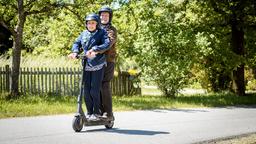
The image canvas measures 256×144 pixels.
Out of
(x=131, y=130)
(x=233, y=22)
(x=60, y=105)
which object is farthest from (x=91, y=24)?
(x=233, y=22)

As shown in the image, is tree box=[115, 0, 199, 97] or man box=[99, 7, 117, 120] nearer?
man box=[99, 7, 117, 120]

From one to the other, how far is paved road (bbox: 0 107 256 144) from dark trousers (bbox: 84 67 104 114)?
1.34ft

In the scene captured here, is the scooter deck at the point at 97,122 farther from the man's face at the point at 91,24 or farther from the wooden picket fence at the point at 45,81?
the wooden picket fence at the point at 45,81

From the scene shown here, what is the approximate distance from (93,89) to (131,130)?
3.25ft

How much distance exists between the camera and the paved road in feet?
24.8

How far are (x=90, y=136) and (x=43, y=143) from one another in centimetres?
95

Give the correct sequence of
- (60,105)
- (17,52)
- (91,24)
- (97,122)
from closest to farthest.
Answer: (91,24) → (97,122) → (60,105) → (17,52)

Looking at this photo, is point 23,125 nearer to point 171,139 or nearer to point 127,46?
point 171,139

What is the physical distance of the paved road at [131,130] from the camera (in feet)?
24.8

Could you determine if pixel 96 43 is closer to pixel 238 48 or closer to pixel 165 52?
pixel 165 52

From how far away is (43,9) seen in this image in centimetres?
2017

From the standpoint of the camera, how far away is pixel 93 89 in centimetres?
862

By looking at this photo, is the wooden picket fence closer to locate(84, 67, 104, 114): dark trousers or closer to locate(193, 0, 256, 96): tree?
locate(193, 0, 256, 96): tree

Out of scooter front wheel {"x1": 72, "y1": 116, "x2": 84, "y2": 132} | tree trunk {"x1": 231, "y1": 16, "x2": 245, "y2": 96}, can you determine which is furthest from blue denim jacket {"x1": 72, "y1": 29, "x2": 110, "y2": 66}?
tree trunk {"x1": 231, "y1": 16, "x2": 245, "y2": 96}
